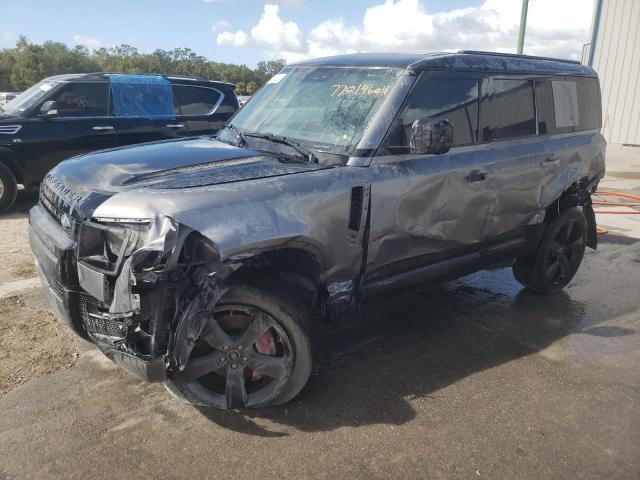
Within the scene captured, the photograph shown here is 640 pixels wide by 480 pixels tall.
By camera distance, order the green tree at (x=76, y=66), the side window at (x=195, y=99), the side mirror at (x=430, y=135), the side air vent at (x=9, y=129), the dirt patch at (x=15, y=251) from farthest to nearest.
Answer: the green tree at (x=76, y=66)
the side window at (x=195, y=99)
the side air vent at (x=9, y=129)
the dirt patch at (x=15, y=251)
the side mirror at (x=430, y=135)

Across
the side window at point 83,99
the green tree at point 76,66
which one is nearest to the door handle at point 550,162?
the side window at point 83,99

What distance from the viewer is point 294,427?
2.88m

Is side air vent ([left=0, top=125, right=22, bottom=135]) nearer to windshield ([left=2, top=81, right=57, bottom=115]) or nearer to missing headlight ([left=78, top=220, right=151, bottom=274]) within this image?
windshield ([left=2, top=81, right=57, bottom=115])

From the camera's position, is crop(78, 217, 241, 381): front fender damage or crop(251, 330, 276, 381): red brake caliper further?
crop(251, 330, 276, 381): red brake caliper

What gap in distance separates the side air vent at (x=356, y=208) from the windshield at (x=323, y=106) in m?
0.28

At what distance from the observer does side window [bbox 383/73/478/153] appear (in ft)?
10.8

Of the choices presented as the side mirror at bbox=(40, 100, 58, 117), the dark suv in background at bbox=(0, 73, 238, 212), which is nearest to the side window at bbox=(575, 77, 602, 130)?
the dark suv in background at bbox=(0, 73, 238, 212)

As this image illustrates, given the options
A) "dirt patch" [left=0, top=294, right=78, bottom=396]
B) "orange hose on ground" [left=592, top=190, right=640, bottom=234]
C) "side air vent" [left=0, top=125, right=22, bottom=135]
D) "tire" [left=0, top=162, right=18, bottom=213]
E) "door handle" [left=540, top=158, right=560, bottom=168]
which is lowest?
"orange hose on ground" [left=592, top=190, right=640, bottom=234]

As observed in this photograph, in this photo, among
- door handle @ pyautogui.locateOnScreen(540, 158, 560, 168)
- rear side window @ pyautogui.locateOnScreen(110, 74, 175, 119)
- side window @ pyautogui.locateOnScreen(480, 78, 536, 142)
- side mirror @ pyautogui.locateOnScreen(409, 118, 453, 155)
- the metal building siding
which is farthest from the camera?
the metal building siding

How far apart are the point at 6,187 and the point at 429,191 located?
649cm

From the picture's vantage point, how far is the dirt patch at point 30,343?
3.33 meters

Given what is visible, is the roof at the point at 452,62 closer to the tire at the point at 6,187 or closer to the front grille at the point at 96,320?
the front grille at the point at 96,320

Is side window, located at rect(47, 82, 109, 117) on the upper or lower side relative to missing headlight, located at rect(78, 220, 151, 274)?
upper

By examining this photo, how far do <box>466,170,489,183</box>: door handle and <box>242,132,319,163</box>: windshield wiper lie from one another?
1180mm
